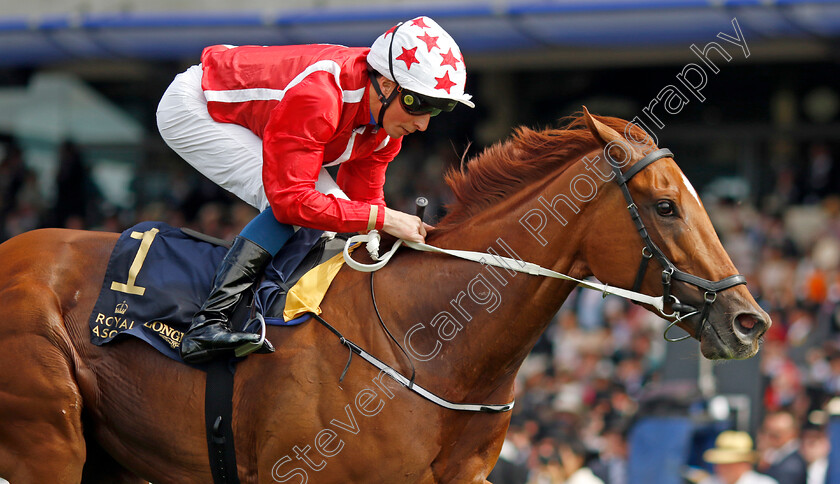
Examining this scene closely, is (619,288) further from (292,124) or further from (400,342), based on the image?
(292,124)

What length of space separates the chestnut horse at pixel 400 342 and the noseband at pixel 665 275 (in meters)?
0.02

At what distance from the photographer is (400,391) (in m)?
3.02

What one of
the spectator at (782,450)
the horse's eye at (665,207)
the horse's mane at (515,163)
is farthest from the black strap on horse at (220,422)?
the spectator at (782,450)

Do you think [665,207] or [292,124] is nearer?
[665,207]

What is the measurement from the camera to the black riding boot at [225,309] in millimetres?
3061

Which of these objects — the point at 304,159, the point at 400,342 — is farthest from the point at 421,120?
the point at 400,342

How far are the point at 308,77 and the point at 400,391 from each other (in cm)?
115

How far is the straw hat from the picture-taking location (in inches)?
235

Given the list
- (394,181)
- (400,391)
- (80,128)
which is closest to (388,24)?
(394,181)

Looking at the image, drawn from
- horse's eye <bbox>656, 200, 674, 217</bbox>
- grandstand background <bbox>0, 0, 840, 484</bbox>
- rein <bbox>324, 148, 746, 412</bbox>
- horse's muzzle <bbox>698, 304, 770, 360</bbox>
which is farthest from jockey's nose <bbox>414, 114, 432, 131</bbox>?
grandstand background <bbox>0, 0, 840, 484</bbox>

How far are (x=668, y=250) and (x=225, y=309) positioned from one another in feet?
5.06

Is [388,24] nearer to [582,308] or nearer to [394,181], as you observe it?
[394,181]

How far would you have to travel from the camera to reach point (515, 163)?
3266 millimetres

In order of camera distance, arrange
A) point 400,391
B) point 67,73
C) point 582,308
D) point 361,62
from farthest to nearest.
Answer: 1. point 67,73
2. point 582,308
3. point 361,62
4. point 400,391
